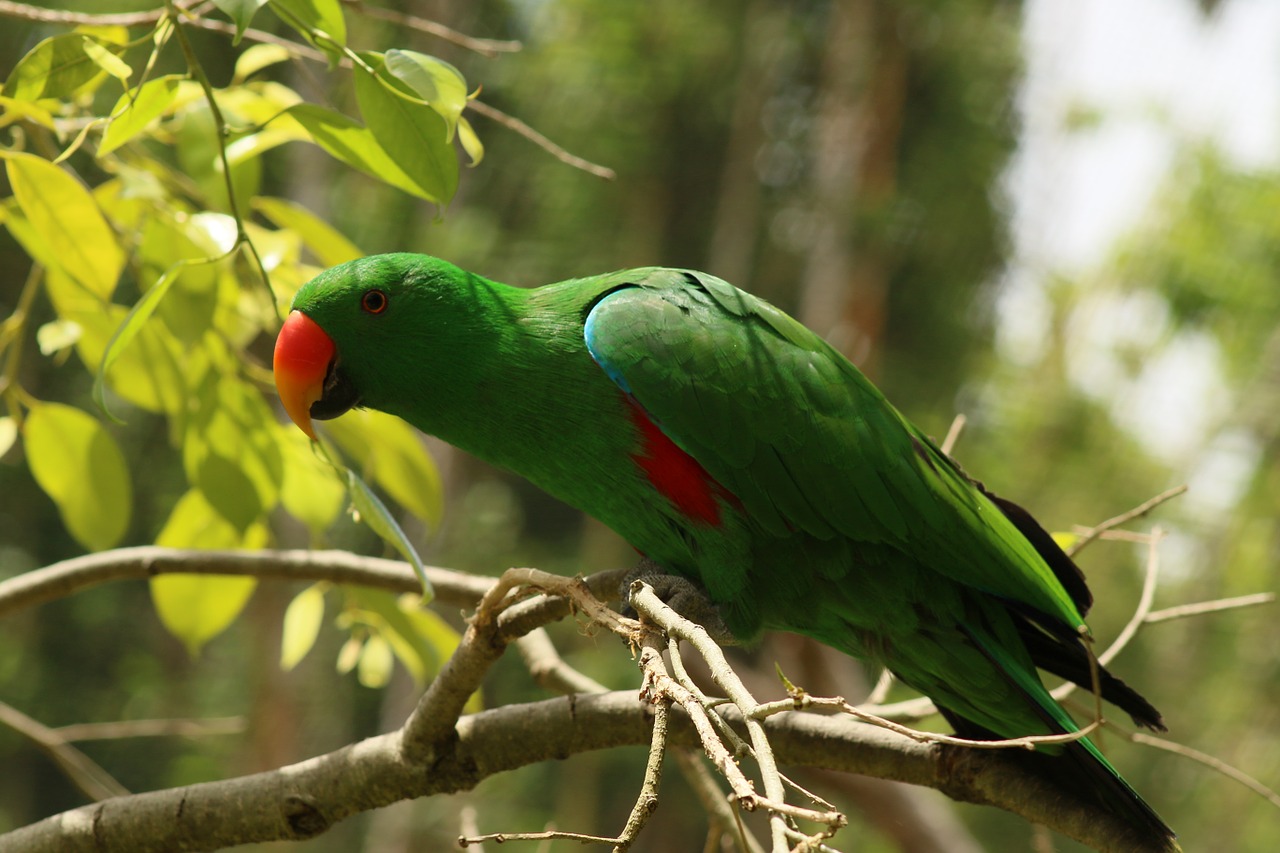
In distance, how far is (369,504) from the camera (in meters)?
1.45

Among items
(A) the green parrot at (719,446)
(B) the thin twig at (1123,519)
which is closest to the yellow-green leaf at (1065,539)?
(B) the thin twig at (1123,519)

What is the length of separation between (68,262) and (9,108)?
9.3 inches

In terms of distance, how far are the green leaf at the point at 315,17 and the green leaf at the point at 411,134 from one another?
0.05 meters

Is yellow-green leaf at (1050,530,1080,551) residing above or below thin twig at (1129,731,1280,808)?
above

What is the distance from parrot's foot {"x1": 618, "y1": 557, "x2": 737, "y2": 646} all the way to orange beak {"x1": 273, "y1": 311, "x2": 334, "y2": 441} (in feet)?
1.99

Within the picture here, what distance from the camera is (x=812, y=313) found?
23.0 ft

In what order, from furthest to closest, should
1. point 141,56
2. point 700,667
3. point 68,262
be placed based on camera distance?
point 141,56 < point 700,667 < point 68,262

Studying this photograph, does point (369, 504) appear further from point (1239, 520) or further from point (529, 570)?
point (1239, 520)

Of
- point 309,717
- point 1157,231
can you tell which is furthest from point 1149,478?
point 309,717

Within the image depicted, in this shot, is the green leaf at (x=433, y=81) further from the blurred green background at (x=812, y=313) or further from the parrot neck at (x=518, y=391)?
the blurred green background at (x=812, y=313)

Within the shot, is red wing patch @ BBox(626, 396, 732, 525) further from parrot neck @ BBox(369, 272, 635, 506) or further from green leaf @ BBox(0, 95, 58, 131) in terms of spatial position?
green leaf @ BBox(0, 95, 58, 131)

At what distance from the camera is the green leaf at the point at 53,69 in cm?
134

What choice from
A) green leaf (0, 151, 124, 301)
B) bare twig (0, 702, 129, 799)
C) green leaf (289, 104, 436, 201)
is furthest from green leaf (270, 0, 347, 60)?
bare twig (0, 702, 129, 799)

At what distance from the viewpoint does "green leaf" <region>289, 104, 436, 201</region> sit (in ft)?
4.80
